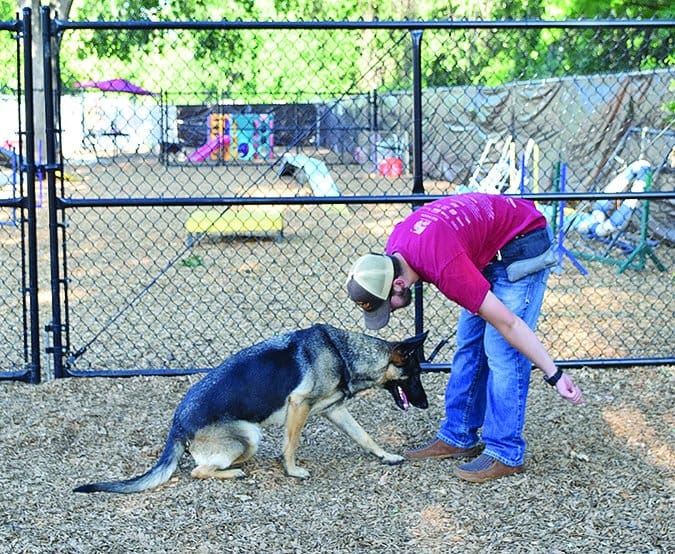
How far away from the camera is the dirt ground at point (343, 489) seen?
3.55m

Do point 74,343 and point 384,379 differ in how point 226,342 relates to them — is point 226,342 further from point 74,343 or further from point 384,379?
point 384,379

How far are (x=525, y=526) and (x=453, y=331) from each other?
11.1 ft

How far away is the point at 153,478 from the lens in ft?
13.0

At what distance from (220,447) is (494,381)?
1309 millimetres

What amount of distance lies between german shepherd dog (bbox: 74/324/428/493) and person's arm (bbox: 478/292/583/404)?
2.76 ft

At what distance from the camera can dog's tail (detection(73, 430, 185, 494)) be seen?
387 cm

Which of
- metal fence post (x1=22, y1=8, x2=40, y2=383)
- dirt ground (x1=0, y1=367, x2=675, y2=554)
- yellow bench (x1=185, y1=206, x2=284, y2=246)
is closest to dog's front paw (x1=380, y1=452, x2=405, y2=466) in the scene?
dirt ground (x1=0, y1=367, x2=675, y2=554)

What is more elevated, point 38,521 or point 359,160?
point 359,160

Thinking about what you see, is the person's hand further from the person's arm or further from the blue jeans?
the blue jeans

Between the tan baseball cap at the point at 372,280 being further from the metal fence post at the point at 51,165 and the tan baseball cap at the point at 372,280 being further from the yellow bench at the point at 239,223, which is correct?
the yellow bench at the point at 239,223

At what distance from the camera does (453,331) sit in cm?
700

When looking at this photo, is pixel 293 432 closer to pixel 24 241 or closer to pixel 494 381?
pixel 494 381

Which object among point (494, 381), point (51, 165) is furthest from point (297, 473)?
point (51, 165)

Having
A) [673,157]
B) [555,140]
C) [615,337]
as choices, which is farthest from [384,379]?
[555,140]
